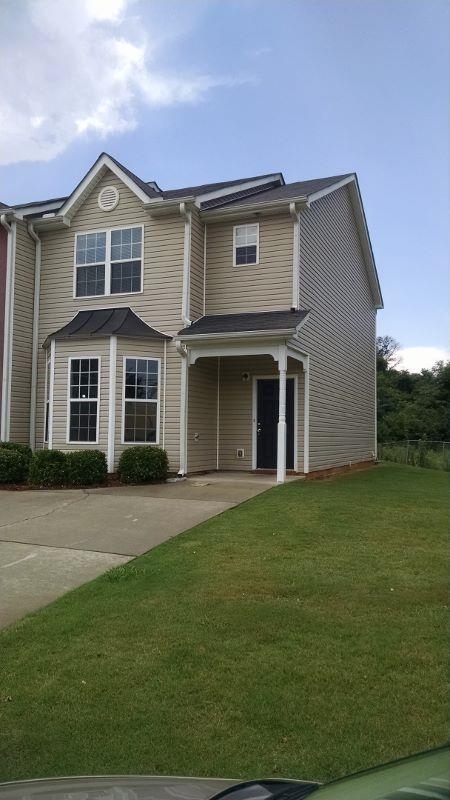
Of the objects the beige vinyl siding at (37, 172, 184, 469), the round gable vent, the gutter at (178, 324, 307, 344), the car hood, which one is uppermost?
the round gable vent

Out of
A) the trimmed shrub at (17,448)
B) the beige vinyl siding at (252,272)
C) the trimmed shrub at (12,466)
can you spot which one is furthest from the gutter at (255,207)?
the trimmed shrub at (12,466)

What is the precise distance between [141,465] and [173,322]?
341 centimetres

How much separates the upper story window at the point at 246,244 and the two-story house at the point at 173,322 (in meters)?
0.04

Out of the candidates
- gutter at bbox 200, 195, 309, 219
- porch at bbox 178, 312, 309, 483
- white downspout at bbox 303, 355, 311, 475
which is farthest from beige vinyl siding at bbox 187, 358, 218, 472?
gutter at bbox 200, 195, 309, 219

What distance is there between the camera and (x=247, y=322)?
1304 centimetres

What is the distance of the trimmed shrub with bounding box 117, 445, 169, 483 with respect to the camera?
12555 millimetres

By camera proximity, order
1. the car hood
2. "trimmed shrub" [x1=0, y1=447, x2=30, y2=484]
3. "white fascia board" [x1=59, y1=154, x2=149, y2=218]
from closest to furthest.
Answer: the car hood
"trimmed shrub" [x1=0, y1=447, x2=30, y2=484]
"white fascia board" [x1=59, y1=154, x2=149, y2=218]

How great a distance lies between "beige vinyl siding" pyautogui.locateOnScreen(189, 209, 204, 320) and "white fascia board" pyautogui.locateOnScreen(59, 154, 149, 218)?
1576 millimetres

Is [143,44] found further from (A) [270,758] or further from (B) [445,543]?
(A) [270,758]

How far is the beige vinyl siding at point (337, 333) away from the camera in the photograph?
14525 mm

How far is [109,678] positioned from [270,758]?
132 centimetres

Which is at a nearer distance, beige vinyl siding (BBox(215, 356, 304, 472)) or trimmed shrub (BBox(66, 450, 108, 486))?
trimmed shrub (BBox(66, 450, 108, 486))

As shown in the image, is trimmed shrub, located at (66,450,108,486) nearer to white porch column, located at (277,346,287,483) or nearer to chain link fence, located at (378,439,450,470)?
white porch column, located at (277,346,287,483)

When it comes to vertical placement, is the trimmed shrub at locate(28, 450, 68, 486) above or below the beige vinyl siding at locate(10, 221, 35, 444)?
below
